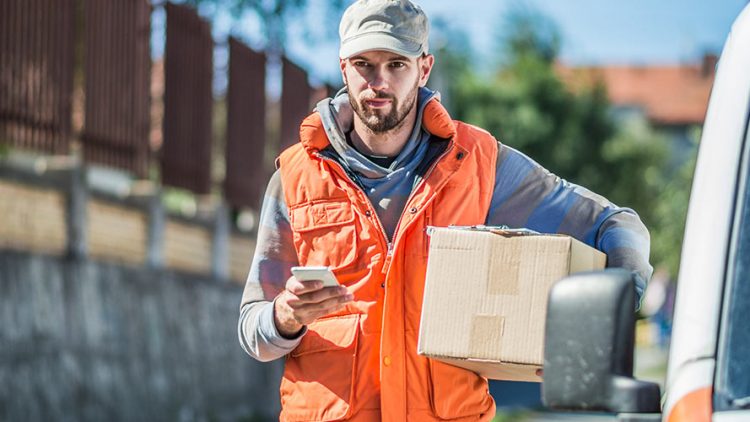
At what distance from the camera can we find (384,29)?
410 cm

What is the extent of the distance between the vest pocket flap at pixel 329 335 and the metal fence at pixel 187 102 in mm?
12177

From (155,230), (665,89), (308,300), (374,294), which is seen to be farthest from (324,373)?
(665,89)

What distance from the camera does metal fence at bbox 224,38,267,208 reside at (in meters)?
18.6

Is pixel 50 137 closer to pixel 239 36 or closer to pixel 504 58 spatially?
pixel 239 36

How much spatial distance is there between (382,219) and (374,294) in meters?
0.21

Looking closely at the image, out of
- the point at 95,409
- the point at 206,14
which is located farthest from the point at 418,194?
the point at 206,14

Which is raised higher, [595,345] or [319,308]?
[595,345]

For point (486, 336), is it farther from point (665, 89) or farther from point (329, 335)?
point (665, 89)

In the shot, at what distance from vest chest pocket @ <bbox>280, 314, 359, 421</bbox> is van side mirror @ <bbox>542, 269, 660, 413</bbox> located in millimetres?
1400

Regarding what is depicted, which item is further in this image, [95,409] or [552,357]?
[95,409]

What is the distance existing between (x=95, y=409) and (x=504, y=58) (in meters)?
60.1

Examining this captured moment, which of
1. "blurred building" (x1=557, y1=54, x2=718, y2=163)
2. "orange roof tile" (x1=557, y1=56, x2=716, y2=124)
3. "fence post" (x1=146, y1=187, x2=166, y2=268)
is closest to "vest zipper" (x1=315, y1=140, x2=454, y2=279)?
"fence post" (x1=146, y1=187, x2=166, y2=268)

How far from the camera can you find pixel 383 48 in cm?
406

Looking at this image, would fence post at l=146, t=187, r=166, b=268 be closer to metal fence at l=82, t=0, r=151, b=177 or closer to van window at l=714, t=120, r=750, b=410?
metal fence at l=82, t=0, r=151, b=177
